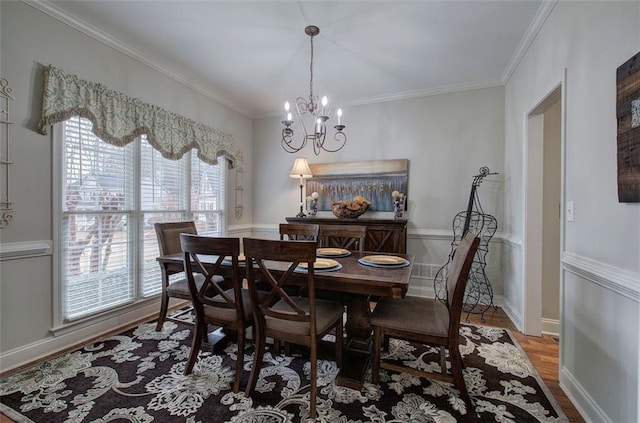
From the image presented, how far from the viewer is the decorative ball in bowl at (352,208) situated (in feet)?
12.2

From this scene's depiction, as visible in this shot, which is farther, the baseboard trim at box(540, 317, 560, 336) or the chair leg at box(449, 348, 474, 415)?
the baseboard trim at box(540, 317, 560, 336)

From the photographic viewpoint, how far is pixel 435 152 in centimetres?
375

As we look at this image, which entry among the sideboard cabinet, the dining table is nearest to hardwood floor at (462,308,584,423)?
the sideboard cabinet

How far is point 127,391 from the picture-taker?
181cm

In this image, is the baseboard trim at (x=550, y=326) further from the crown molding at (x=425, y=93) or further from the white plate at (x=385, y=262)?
the crown molding at (x=425, y=93)

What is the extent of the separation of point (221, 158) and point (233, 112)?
0.79 m

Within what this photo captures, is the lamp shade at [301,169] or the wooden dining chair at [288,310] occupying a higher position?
the lamp shade at [301,169]

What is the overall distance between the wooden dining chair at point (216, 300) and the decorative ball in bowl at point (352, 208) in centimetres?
201

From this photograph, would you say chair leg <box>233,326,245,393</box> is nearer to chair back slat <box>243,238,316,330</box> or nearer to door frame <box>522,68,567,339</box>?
chair back slat <box>243,238,316,330</box>

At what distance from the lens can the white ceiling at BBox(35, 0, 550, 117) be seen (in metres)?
2.23

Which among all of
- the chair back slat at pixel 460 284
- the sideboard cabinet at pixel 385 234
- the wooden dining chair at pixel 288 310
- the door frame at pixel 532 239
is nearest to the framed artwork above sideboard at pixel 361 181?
the sideboard cabinet at pixel 385 234

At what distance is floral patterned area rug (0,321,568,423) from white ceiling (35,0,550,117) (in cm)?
276

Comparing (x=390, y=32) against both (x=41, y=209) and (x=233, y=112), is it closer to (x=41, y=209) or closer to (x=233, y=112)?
(x=233, y=112)

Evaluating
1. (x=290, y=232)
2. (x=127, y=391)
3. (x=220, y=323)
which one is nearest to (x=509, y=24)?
(x=290, y=232)
